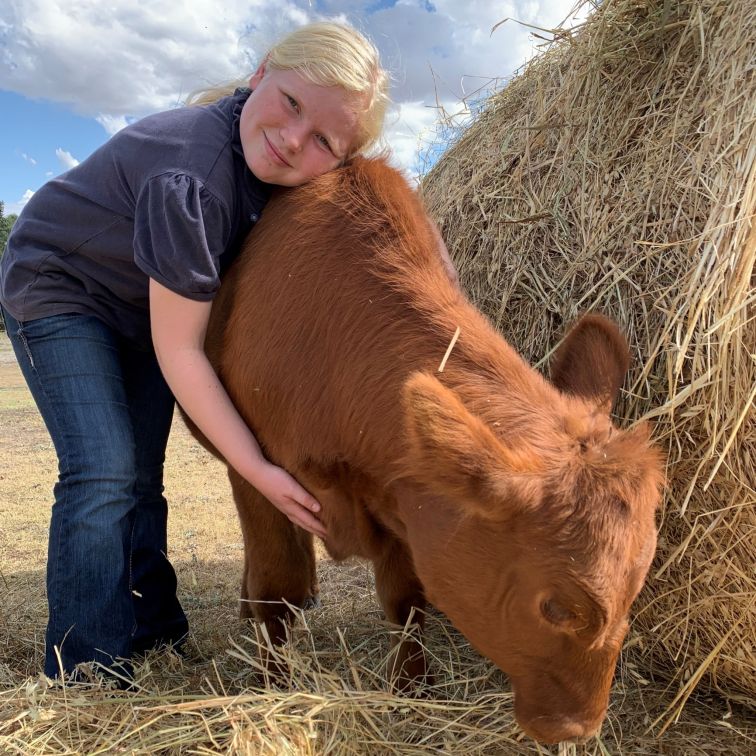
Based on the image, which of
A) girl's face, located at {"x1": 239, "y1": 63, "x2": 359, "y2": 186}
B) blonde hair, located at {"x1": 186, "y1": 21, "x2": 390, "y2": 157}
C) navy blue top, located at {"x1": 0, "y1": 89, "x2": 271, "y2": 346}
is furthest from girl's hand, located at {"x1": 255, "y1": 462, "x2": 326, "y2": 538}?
blonde hair, located at {"x1": 186, "y1": 21, "x2": 390, "y2": 157}

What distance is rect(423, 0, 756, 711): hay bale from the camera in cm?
248

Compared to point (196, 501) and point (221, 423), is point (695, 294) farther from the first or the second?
point (196, 501)

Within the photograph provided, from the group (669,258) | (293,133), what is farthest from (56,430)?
(669,258)

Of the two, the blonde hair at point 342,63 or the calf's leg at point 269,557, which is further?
the calf's leg at point 269,557

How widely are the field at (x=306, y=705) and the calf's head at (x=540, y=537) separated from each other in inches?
19.1

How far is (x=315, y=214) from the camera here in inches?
113

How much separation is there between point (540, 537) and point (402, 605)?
1351 millimetres

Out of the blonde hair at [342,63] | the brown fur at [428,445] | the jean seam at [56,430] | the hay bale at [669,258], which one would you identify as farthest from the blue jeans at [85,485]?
the hay bale at [669,258]

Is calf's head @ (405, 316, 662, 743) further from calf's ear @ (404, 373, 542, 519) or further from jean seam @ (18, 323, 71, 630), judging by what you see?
jean seam @ (18, 323, 71, 630)

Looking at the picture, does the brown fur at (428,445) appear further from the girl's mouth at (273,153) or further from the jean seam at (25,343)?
the jean seam at (25,343)

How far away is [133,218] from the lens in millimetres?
2859

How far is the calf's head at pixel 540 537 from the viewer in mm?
1910

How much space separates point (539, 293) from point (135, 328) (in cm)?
180

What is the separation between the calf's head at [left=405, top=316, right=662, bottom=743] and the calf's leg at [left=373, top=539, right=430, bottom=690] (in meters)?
0.66
